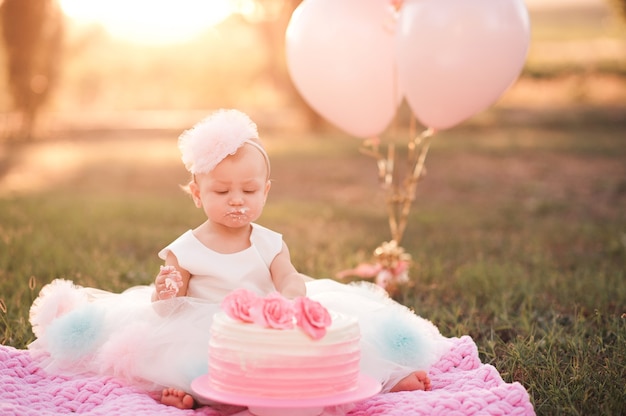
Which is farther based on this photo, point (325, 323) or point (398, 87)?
point (398, 87)

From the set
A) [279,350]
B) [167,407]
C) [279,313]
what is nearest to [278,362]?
[279,350]

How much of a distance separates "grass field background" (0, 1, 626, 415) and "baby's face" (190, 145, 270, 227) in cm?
105

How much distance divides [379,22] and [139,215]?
3176mm

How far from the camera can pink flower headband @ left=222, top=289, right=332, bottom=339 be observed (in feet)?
6.69

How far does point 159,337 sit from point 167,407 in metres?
0.24

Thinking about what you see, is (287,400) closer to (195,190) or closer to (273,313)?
(273,313)

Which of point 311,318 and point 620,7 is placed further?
point 620,7

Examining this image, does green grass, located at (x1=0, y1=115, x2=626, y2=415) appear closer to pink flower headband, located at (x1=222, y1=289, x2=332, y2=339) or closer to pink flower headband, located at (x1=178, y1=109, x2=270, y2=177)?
pink flower headband, located at (x1=222, y1=289, x2=332, y2=339)

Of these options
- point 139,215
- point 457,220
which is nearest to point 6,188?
point 139,215

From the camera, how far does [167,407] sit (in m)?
2.26

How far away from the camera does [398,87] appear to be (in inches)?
149

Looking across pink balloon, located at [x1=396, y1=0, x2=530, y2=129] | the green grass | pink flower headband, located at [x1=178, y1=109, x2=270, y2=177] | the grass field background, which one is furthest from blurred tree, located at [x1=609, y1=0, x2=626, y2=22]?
pink flower headband, located at [x1=178, y1=109, x2=270, y2=177]

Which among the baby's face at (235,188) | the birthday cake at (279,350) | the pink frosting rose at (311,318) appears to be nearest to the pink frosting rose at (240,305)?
the birthday cake at (279,350)

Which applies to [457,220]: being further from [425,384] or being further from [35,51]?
→ [35,51]
